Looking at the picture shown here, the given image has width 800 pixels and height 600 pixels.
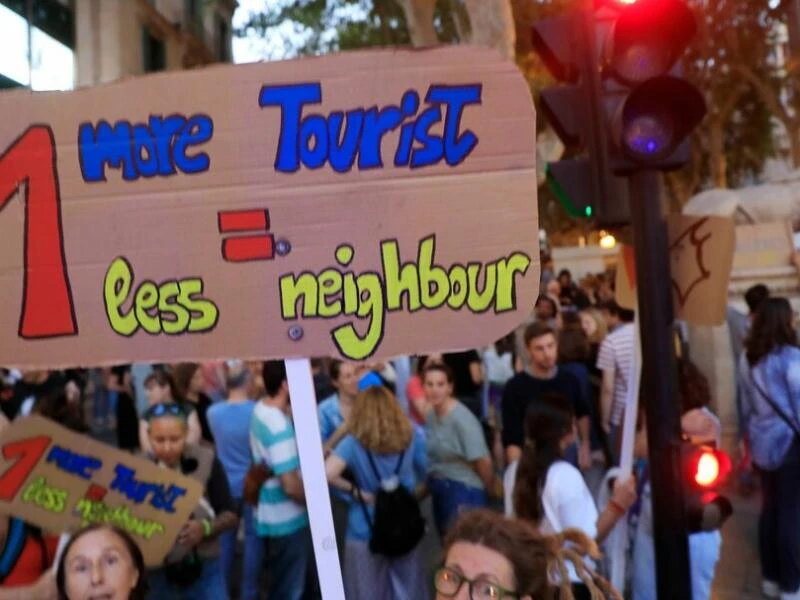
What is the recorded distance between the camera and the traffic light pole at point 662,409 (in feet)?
11.2

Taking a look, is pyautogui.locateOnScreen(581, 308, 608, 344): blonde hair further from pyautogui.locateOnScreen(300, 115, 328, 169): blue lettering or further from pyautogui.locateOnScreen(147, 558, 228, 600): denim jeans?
pyautogui.locateOnScreen(300, 115, 328, 169): blue lettering

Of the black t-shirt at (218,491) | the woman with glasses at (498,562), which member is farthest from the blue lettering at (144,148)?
the black t-shirt at (218,491)

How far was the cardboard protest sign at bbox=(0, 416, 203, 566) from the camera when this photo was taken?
9.34ft

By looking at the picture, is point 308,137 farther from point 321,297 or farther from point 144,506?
point 144,506

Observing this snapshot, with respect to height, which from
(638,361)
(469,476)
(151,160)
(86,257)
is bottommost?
(469,476)

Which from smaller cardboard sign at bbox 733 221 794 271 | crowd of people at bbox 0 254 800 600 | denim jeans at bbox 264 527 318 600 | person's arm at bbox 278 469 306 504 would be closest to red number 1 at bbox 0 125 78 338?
crowd of people at bbox 0 254 800 600

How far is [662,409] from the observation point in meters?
3.45

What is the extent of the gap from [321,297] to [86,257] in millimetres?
627

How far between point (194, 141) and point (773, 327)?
12.9 ft

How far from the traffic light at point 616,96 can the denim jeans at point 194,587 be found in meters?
2.27

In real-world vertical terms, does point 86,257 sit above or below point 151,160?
below

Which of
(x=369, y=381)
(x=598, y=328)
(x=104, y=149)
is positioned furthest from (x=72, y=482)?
(x=598, y=328)

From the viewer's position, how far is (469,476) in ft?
15.5

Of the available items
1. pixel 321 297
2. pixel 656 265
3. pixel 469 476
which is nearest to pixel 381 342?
pixel 321 297
